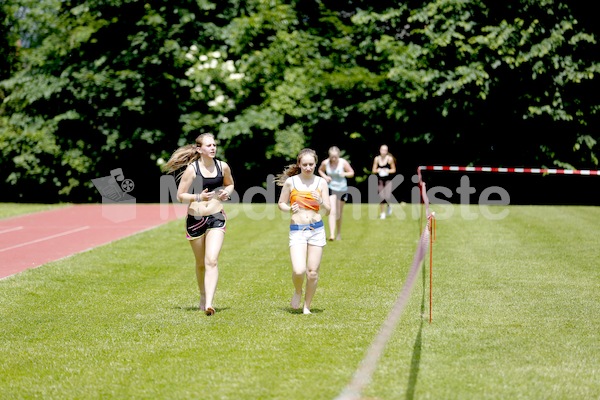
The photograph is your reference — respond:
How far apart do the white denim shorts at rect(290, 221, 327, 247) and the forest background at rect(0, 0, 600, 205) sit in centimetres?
1704

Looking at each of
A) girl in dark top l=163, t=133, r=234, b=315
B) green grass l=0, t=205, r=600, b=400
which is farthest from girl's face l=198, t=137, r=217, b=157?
green grass l=0, t=205, r=600, b=400

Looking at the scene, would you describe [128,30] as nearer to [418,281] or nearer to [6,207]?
[6,207]

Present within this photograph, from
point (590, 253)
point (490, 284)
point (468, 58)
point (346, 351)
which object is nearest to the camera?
point (346, 351)

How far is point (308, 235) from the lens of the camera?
10.2 meters

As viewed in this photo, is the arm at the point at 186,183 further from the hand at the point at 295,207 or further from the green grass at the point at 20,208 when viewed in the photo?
the green grass at the point at 20,208

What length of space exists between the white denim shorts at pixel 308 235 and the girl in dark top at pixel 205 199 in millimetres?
825

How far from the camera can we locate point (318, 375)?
746 centimetres

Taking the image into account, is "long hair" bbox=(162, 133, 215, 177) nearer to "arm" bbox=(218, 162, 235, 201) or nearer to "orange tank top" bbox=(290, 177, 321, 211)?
"arm" bbox=(218, 162, 235, 201)

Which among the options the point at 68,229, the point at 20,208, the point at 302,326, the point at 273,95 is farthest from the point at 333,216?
the point at 20,208

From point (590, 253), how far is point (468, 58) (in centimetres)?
1195

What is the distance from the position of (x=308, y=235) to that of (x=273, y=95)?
1986cm

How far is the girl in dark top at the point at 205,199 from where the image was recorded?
33.7ft

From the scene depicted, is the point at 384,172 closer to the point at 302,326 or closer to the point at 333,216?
the point at 333,216

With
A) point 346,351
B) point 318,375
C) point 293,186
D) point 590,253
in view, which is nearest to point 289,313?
point 293,186
